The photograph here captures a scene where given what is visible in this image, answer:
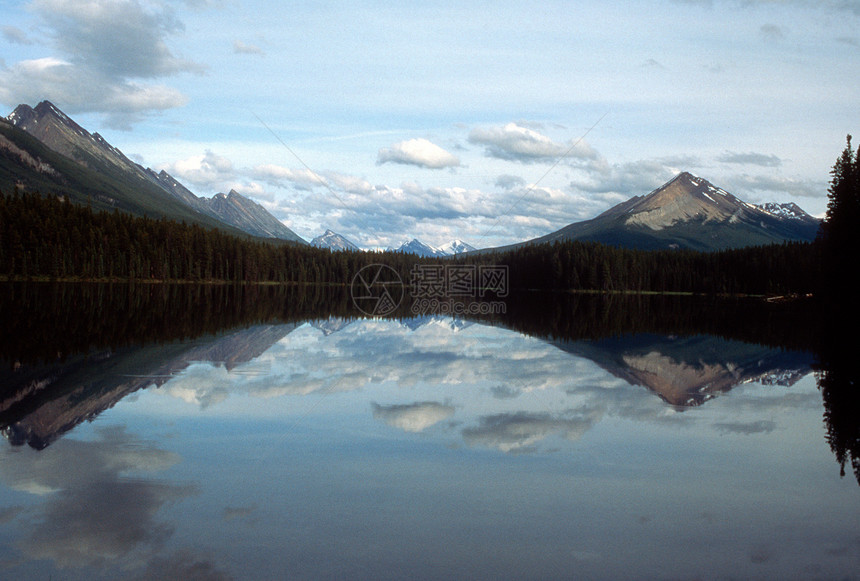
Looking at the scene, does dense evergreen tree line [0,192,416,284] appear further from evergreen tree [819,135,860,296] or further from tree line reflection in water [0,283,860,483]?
evergreen tree [819,135,860,296]

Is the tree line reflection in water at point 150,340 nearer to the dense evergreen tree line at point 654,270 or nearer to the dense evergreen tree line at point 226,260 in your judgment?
the dense evergreen tree line at point 226,260

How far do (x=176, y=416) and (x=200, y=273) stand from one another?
465 ft

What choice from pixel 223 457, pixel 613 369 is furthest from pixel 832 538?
pixel 613 369

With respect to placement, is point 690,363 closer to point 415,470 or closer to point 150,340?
point 415,470

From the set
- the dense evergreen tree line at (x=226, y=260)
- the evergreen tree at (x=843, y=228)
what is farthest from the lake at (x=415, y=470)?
the dense evergreen tree line at (x=226, y=260)

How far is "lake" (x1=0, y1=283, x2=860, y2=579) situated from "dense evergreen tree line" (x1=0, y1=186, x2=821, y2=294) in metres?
102

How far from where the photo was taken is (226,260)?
15800 centimetres

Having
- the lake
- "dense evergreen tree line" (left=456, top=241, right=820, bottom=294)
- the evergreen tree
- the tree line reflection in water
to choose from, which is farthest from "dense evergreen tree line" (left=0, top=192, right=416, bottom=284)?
the evergreen tree

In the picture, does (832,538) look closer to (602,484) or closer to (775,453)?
(602,484)

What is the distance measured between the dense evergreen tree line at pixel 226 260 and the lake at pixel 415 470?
335 feet

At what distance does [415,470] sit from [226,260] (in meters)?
156

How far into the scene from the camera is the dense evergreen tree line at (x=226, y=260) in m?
111

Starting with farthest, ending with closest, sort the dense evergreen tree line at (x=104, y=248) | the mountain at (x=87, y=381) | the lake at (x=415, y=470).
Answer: the dense evergreen tree line at (x=104, y=248)
the mountain at (x=87, y=381)
the lake at (x=415, y=470)

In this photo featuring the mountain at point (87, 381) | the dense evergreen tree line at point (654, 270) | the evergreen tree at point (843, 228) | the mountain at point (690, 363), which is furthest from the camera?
the dense evergreen tree line at point (654, 270)
